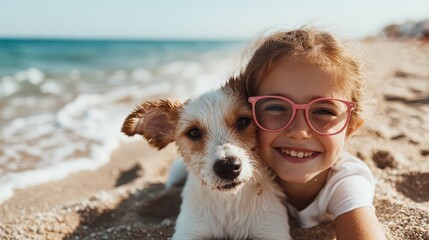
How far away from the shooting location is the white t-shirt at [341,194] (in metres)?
3.10

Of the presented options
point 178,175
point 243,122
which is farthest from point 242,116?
point 178,175

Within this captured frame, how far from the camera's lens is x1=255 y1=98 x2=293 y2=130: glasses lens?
9.98ft

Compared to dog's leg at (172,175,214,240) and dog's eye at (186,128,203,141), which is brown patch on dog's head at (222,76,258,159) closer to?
dog's eye at (186,128,203,141)

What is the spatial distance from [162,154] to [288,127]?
373 centimetres

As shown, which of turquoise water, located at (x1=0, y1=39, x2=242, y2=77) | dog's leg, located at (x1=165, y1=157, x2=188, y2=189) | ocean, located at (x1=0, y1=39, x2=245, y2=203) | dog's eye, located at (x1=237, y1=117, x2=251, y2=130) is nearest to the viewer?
dog's eye, located at (x1=237, y1=117, x2=251, y2=130)

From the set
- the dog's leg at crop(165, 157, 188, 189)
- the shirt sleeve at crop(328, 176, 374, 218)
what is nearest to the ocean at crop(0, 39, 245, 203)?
the dog's leg at crop(165, 157, 188, 189)

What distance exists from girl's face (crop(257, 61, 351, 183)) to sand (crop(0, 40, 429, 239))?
74 centimetres

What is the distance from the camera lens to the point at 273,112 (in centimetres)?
308

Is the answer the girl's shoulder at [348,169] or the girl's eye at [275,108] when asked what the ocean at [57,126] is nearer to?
the girl's eye at [275,108]

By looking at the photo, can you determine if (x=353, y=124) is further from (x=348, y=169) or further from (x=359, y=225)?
(x=359, y=225)

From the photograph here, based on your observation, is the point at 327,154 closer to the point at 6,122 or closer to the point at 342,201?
the point at 342,201

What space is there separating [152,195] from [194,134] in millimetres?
1759

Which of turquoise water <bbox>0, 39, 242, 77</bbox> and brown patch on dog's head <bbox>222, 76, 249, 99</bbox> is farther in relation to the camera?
turquoise water <bbox>0, 39, 242, 77</bbox>

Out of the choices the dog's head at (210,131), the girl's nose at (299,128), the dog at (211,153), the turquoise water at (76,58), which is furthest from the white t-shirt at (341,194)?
the turquoise water at (76,58)
